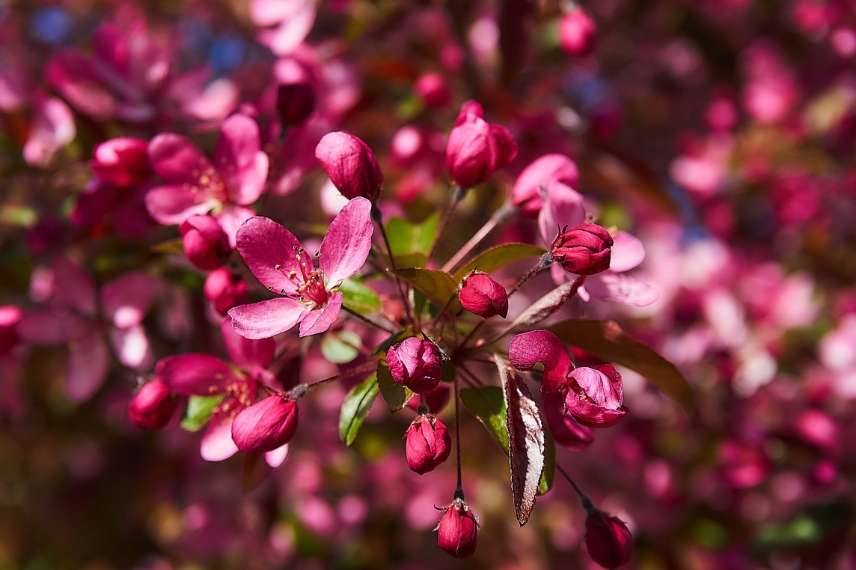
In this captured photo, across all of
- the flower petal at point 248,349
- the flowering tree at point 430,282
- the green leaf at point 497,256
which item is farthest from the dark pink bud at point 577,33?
the flower petal at point 248,349

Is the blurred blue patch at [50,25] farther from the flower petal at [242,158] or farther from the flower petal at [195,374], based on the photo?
the flower petal at [195,374]

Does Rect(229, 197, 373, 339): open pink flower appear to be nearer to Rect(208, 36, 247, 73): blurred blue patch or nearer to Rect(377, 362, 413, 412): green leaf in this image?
Rect(377, 362, 413, 412): green leaf

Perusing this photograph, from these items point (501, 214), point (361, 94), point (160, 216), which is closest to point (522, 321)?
point (501, 214)

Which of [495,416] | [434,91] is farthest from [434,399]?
[434,91]

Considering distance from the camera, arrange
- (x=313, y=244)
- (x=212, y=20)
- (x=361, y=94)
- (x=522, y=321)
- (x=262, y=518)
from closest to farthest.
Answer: (x=522, y=321) → (x=313, y=244) → (x=361, y=94) → (x=262, y=518) → (x=212, y=20)

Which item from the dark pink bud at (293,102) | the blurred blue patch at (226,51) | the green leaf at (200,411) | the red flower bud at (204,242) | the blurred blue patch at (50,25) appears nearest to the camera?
the red flower bud at (204,242)

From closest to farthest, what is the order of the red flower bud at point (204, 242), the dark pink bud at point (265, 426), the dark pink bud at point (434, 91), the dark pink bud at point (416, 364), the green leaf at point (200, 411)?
the dark pink bud at point (416, 364), the dark pink bud at point (265, 426), the red flower bud at point (204, 242), the green leaf at point (200, 411), the dark pink bud at point (434, 91)

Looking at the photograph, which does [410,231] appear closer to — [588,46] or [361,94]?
[588,46]

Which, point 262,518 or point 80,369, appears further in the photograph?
point 262,518
